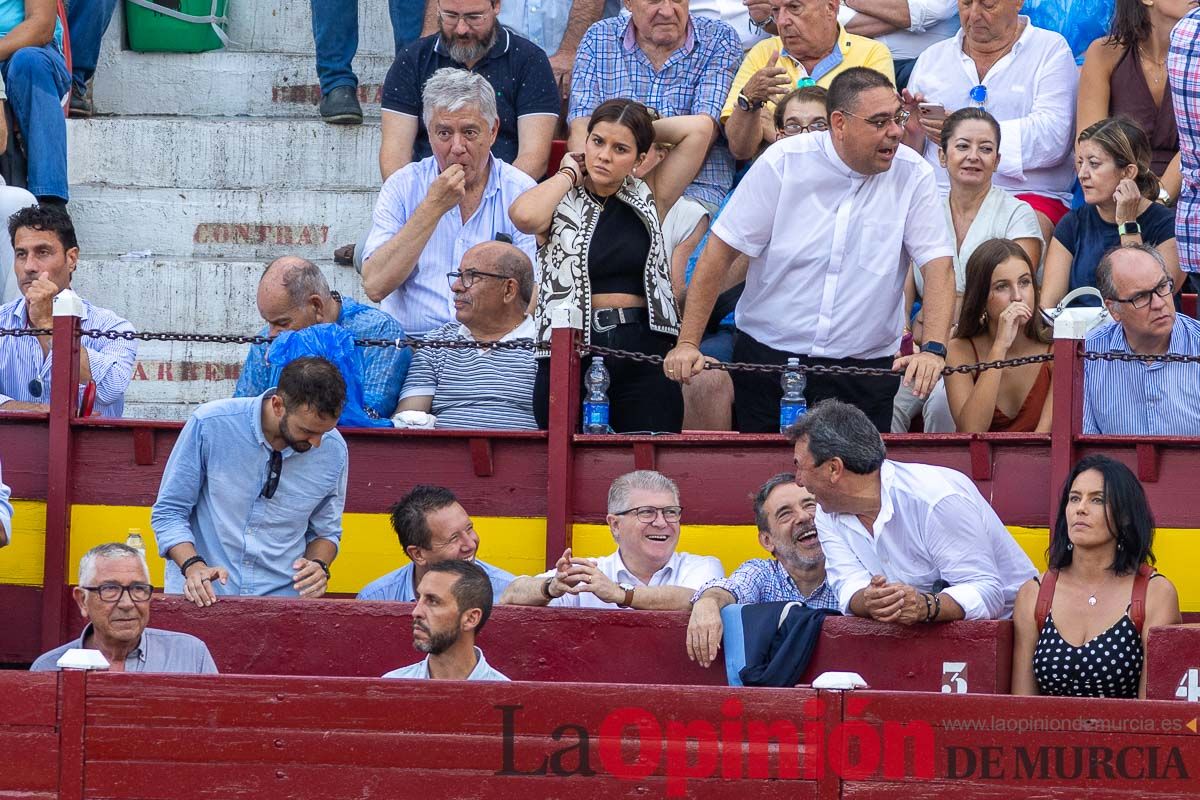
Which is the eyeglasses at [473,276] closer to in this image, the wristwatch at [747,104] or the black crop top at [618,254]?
the black crop top at [618,254]

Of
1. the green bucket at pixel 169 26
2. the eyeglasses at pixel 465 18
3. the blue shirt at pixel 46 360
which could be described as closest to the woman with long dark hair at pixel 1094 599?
the blue shirt at pixel 46 360

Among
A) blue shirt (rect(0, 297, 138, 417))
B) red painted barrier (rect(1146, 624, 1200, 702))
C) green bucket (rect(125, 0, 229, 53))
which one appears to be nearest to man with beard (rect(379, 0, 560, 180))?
blue shirt (rect(0, 297, 138, 417))

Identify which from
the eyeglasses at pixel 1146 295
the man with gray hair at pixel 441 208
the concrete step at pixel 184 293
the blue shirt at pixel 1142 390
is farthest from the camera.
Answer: the concrete step at pixel 184 293

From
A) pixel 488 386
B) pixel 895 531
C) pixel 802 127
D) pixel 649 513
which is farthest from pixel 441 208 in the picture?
pixel 895 531

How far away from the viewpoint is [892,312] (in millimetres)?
7629

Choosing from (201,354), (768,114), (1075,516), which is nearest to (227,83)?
(201,354)

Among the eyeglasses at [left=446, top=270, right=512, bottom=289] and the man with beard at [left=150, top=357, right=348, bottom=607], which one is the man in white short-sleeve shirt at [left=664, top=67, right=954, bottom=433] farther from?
the man with beard at [left=150, top=357, right=348, bottom=607]

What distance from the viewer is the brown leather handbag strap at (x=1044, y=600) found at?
5.92 m

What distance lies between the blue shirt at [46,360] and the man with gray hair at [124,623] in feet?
5.69

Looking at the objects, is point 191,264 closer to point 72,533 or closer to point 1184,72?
point 72,533

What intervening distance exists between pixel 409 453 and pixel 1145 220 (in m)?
2.90

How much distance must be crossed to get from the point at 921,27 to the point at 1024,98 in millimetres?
1007

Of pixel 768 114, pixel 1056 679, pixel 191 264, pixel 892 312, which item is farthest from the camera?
pixel 191 264

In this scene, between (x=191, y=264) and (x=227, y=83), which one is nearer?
(x=191, y=264)
